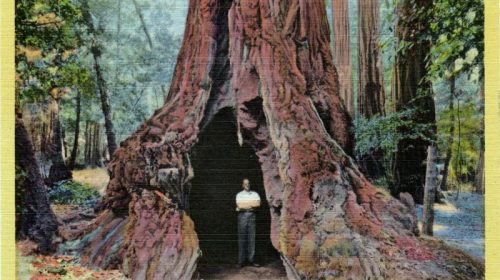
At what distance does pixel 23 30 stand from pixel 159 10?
1.44 m

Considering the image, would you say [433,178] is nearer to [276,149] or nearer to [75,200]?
[276,149]

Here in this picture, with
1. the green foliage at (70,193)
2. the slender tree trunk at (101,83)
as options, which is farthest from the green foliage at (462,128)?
the green foliage at (70,193)

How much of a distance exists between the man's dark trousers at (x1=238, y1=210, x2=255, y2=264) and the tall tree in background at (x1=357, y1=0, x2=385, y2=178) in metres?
1.37

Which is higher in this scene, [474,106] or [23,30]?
Result: [23,30]

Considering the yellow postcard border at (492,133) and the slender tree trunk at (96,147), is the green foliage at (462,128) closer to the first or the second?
the yellow postcard border at (492,133)

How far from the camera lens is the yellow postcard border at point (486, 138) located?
5371 millimetres

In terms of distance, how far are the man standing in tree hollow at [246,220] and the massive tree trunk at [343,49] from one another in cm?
142

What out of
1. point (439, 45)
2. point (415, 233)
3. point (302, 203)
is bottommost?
point (415, 233)

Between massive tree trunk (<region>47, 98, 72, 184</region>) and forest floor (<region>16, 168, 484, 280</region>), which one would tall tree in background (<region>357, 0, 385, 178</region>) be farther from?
massive tree trunk (<region>47, 98, 72, 184</region>)

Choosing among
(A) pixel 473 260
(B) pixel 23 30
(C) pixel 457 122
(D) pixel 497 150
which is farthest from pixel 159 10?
(A) pixel 473 260

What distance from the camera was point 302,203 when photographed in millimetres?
5449

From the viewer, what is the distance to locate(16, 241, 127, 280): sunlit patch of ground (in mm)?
5492

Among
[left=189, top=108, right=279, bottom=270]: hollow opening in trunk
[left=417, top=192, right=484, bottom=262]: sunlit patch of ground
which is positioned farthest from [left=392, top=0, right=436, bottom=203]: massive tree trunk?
[left=189, top=108, right=279, bottom=270]: hollow opening in trunk

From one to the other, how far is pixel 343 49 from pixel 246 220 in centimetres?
216
